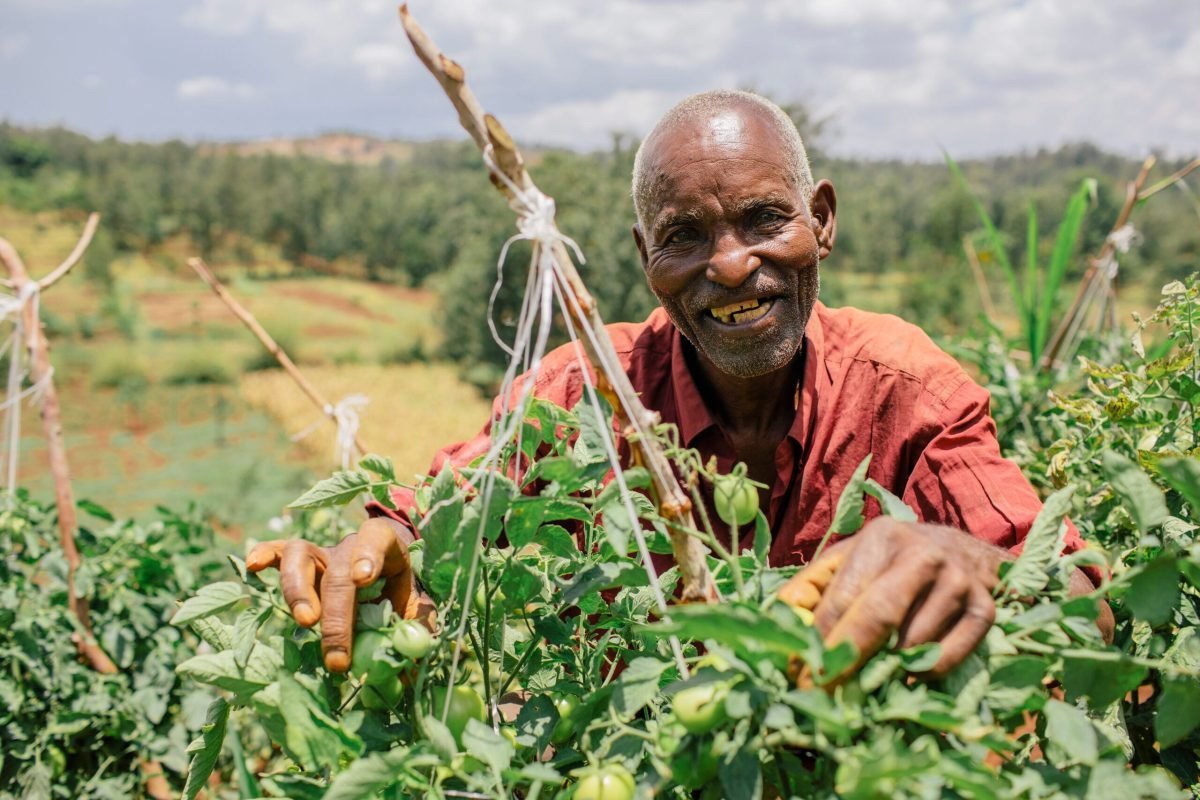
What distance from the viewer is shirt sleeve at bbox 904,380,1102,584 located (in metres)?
1.55

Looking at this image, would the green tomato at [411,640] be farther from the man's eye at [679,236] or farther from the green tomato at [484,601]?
the man's eye at [679,236]

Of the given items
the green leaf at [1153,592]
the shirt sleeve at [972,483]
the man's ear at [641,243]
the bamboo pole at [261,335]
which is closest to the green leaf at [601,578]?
the green leaf at [1153,592]

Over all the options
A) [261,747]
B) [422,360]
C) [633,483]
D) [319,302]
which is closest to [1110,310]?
[633,483]

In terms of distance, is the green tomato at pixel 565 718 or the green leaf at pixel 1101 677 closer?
the green leaf at pixel 1101 677

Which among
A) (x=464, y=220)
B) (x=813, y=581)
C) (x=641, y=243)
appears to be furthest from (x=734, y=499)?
(x=464, y=220)

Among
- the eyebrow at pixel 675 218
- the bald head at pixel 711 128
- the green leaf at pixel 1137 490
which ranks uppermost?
the bald head at pixel 711 128

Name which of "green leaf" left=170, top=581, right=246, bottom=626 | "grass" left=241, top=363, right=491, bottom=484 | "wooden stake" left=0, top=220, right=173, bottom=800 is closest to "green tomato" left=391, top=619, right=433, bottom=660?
"green leaf" left=170, top=581, right=246, bottom=626

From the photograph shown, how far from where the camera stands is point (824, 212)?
7.21 ft

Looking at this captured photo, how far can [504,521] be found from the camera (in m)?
1.02

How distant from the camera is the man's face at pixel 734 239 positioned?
1.76m

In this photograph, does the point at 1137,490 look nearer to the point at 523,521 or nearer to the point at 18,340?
the point at 523,521

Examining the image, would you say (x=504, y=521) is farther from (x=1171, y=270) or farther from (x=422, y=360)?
(x=1171, y=270)

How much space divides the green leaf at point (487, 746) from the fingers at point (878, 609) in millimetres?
363

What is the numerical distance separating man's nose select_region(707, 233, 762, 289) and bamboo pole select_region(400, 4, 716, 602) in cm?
91
